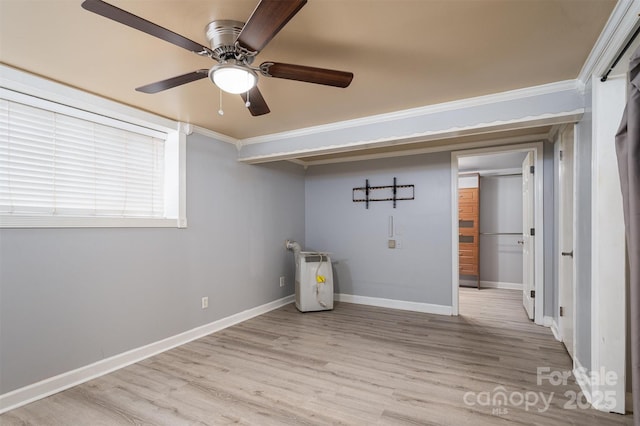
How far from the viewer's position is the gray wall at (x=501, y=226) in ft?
19.2

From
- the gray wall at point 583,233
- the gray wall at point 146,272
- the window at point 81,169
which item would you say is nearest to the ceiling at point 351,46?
the window at point 81,169

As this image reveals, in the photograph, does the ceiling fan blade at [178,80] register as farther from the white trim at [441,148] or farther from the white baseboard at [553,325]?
the white baseboard at [553,325]

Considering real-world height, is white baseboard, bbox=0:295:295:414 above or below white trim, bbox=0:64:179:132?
below

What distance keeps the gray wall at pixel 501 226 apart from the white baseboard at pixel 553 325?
7.79 ft

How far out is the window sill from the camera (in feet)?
7.00

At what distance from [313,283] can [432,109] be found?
2559 mm

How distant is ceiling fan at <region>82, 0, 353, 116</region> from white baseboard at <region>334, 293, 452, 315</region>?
3.32 meters

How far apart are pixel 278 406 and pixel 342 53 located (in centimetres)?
230

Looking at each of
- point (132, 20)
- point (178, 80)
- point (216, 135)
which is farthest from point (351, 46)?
point (216, 135)

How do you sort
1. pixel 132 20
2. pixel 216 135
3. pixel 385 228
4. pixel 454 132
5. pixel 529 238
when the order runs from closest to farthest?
pixel 132 20, pixel 454 132, pixel 216 135, pixel 529 238, pixel 385 228

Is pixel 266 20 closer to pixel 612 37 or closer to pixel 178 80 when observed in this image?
pixel 178 80

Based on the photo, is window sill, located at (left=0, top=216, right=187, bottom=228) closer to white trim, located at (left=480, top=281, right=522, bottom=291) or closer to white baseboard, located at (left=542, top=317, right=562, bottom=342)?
white baseboard, located at (left=542, top=317, right=562, bottom=342)

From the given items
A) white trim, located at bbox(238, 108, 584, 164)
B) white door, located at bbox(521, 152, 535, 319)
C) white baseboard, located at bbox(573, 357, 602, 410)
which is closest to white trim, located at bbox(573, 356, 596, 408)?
white baseboard, located at bbox(573, 357, 602, 410)

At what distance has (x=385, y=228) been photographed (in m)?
4.50
